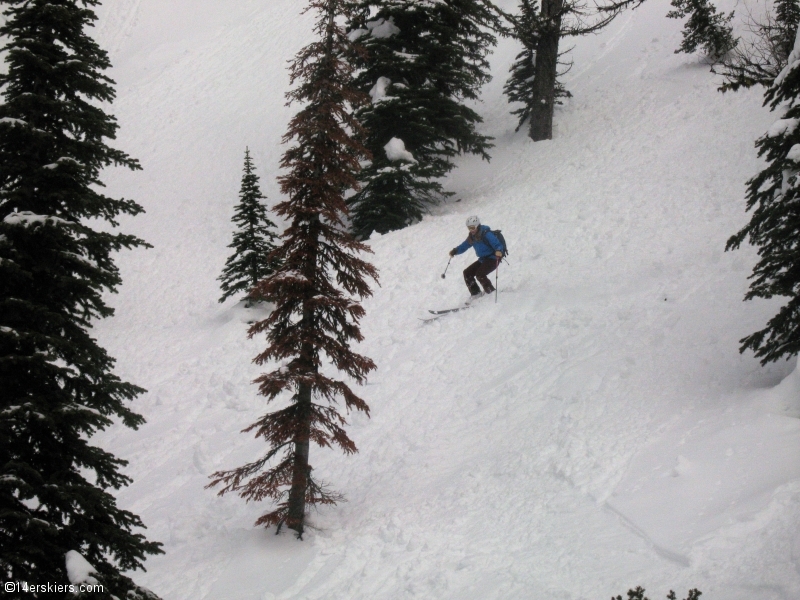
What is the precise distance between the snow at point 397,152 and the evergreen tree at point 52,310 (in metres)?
11.0

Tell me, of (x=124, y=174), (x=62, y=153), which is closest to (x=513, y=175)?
(x=62, y=153)

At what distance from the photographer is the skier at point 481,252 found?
515 inches

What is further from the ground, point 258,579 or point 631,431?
point 631,431

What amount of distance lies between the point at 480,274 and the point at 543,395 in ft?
14.8

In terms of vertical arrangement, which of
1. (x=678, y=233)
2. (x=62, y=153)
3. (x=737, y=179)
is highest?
(x=737, y=179)

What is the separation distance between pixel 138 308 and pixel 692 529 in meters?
19.0

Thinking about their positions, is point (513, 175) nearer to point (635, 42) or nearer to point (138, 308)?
point (635, 42)

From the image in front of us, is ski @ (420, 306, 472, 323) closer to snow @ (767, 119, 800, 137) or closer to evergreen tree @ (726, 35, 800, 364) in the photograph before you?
evergreen tree @ (726, 35, 800, 364)

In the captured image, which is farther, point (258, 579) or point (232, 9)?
point (232, 9)

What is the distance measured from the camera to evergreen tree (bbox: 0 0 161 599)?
17.9ft

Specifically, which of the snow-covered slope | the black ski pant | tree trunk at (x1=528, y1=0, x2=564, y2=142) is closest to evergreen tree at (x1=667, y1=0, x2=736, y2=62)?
the snow-covered slope

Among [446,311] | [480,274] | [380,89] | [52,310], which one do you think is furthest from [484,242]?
[52,310]

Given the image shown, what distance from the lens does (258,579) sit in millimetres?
7707

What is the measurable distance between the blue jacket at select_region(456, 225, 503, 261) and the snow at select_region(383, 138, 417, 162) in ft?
17.5
